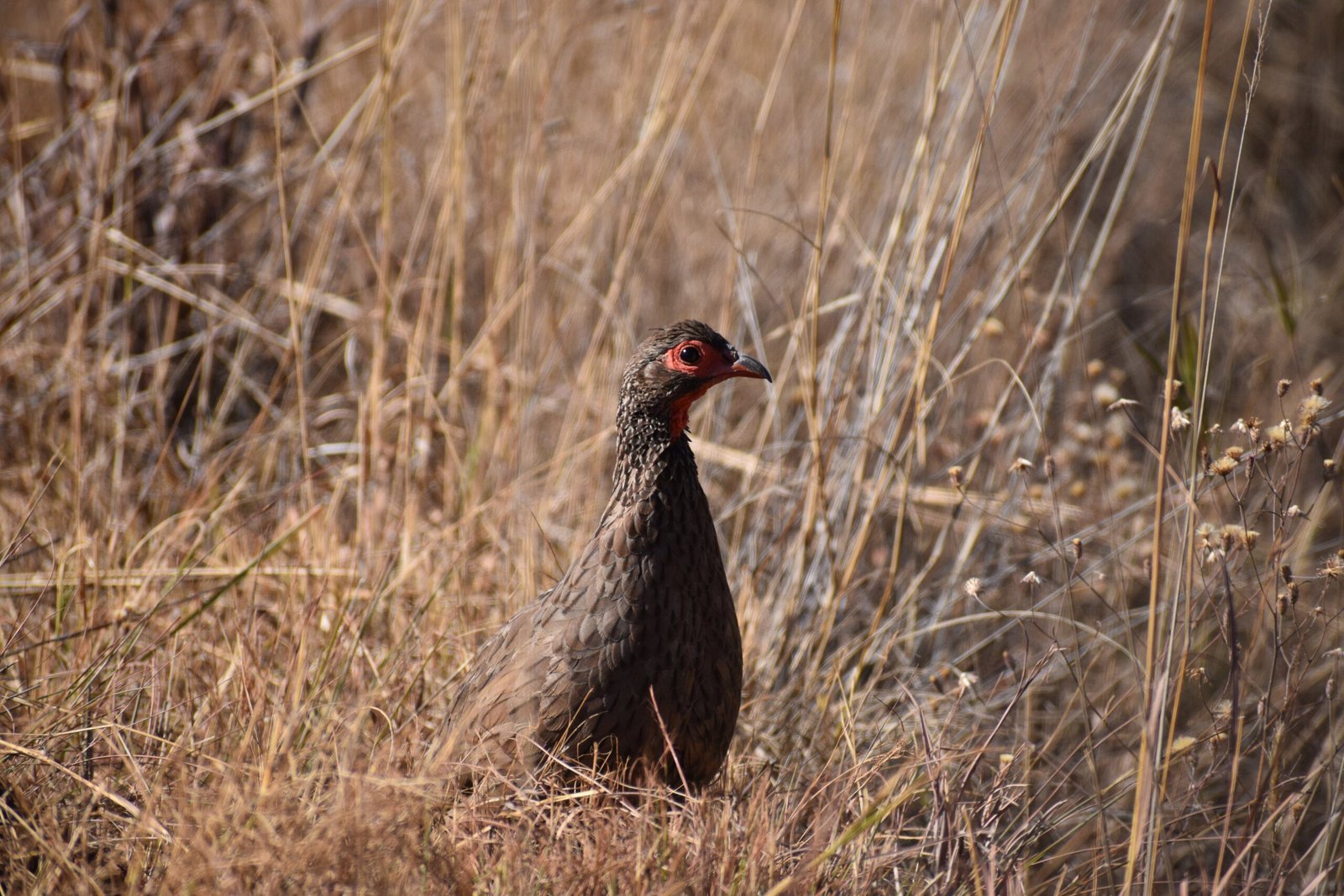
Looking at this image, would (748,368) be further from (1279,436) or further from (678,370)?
(1279,436)

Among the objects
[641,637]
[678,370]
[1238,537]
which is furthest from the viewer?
[678,370]

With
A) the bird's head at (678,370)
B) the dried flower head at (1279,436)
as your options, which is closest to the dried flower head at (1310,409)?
the dried flower head at (1279,436)

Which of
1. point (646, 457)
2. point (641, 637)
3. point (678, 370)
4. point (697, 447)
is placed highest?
point (678, 370)

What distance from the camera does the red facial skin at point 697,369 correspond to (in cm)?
254

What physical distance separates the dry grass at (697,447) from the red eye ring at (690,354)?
1.52ft

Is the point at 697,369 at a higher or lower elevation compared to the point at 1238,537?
higher

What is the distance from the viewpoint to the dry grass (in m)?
2.15

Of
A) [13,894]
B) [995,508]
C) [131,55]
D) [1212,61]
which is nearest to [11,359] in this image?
[131,55]

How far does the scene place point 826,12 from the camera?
19.2 feet

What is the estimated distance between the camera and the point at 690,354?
2.54m

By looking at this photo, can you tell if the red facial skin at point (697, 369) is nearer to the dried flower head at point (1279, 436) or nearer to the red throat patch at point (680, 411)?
the red throat patch at point (680, 411)

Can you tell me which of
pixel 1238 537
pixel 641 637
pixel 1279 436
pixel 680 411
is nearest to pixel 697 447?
pixel 680 411

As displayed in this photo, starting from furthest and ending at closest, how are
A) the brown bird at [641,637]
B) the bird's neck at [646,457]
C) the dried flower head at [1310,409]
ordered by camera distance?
the bird's neck at [646,457] → the brown bird at [641,637] → the dried flower head at [1310,409]

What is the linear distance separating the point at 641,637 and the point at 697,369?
61 centimetres
